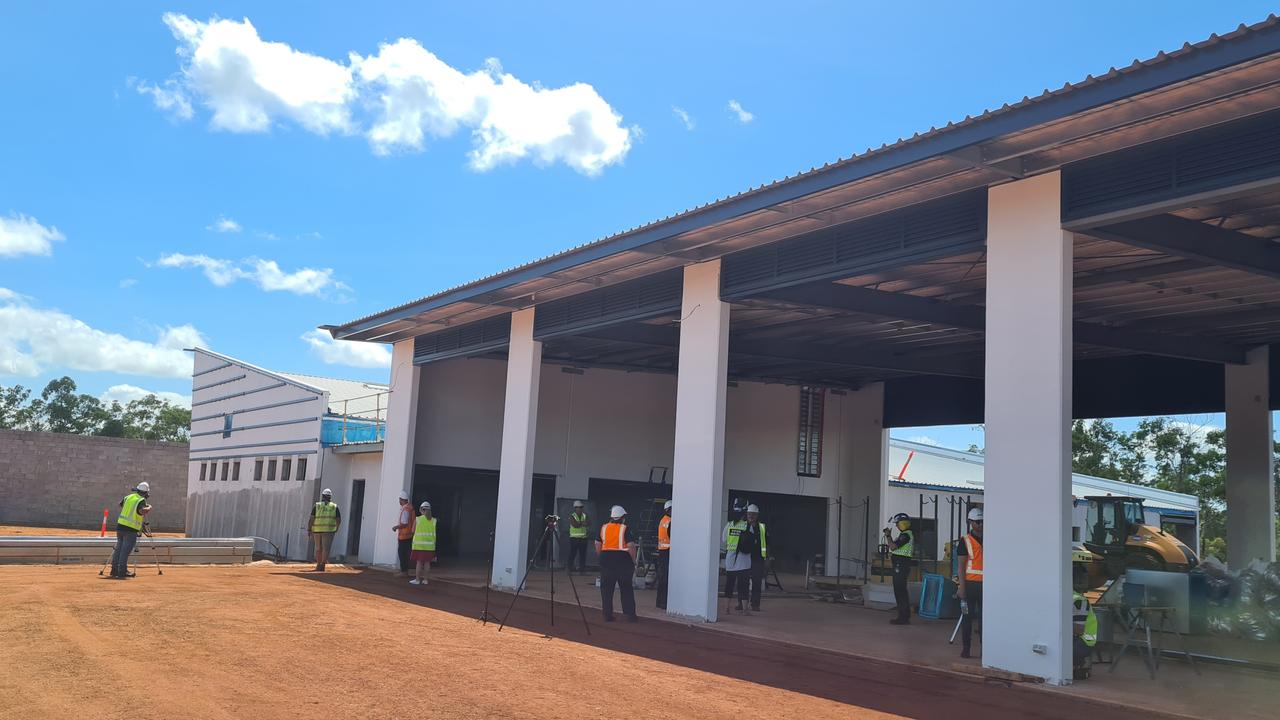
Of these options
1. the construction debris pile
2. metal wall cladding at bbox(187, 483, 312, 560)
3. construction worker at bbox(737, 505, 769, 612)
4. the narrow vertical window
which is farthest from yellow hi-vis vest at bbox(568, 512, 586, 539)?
the construction debris pile

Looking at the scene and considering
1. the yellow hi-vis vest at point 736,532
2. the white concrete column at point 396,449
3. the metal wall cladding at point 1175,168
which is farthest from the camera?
the white concrete column at point 396,449

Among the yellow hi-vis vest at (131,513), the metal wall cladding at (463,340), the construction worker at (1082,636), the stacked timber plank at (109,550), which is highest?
the metal wall cladding at (463,340)

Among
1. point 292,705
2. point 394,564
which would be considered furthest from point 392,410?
point 292,705

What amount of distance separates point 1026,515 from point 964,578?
213 cm

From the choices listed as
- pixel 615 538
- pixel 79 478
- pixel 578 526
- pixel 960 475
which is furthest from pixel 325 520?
pixel 960 475

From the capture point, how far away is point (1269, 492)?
2011cm

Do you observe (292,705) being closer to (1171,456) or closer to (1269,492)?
(1269,492)

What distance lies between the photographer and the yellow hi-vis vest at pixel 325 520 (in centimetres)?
2208

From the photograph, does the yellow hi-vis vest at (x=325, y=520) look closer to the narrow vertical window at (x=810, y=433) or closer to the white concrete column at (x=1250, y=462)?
→ the narrow vertical window at (x=810, y=433)

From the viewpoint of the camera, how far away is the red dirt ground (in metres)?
8.09

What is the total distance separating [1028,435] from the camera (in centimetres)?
1078

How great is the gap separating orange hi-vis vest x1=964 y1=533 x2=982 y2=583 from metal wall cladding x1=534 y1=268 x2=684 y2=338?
20.2 ft

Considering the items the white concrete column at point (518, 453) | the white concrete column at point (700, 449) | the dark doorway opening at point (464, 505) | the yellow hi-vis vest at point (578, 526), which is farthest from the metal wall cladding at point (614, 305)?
the dark doorway opening at point (464, 505)

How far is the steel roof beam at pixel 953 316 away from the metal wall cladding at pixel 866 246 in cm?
40
